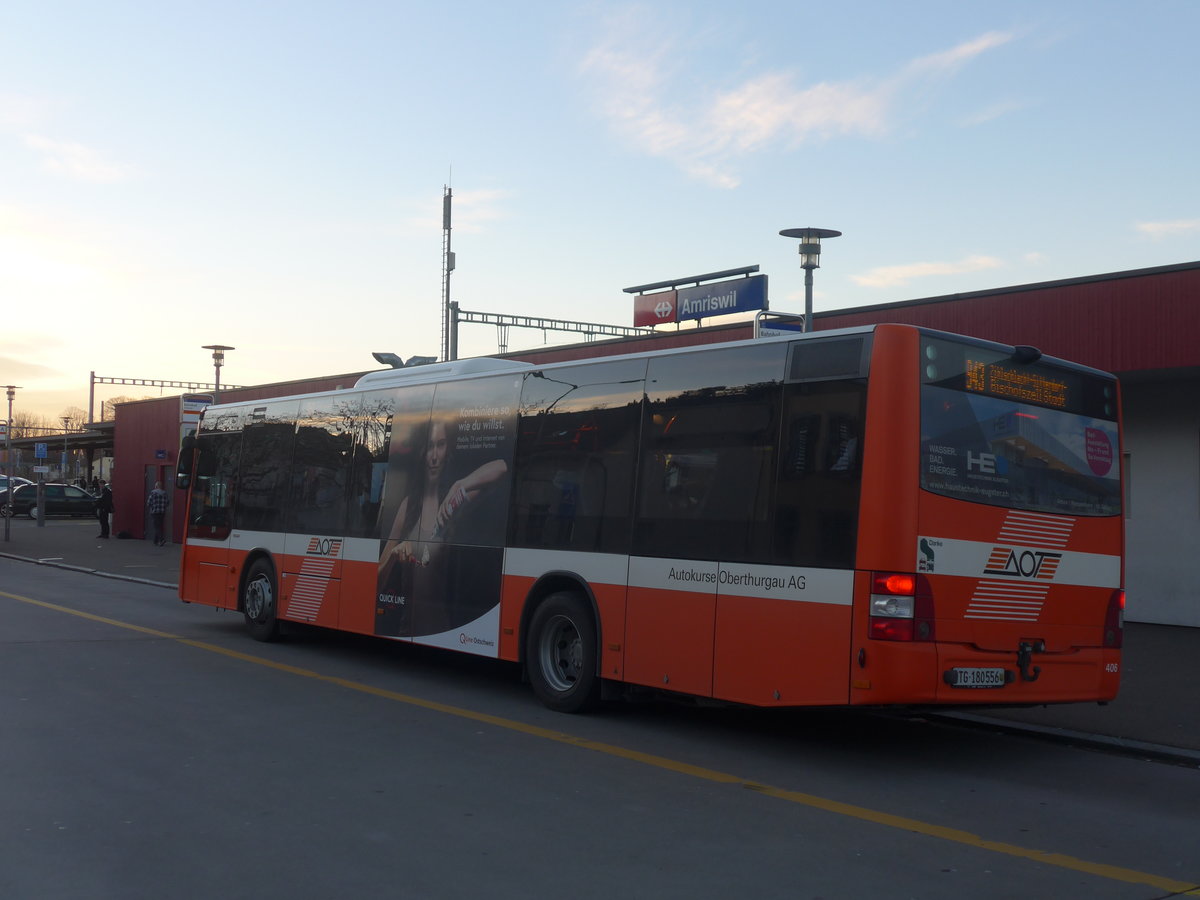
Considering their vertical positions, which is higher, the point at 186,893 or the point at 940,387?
the point at 940,387

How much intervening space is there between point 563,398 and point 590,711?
267cm

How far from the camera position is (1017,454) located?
838 centimetres

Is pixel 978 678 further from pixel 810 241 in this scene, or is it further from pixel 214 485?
pixel 214 485

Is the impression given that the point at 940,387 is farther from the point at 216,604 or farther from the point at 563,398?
the point at 216,604

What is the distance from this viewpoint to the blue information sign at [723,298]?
30.5m

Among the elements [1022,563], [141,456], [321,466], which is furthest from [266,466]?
[141,456]

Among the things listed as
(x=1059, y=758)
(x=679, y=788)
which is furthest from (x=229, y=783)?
(x=1059, y=758)

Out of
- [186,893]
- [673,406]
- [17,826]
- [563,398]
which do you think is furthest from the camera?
[563,398]

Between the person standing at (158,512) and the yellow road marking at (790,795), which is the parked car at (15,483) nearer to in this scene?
the person standing at (158,512)

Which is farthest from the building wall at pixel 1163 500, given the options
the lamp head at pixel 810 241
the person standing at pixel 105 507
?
the person standing at pixel 105 507

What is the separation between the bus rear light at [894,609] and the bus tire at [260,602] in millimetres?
8607

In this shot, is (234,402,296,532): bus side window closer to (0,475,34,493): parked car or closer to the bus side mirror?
→ the bus side mirror

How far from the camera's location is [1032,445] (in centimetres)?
852

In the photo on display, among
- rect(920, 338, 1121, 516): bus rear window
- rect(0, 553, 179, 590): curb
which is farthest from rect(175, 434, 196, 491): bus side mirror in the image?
rect(920, 338, 1121, 516): bus rear window
